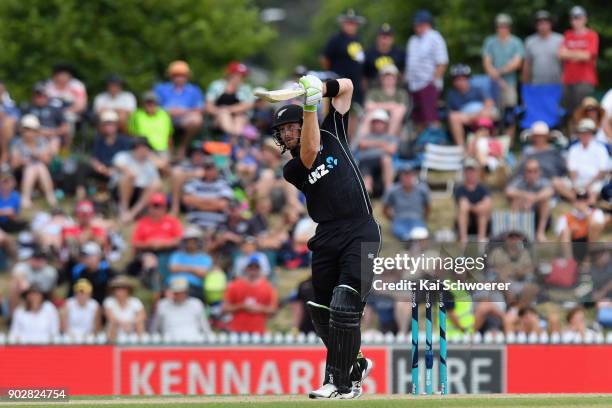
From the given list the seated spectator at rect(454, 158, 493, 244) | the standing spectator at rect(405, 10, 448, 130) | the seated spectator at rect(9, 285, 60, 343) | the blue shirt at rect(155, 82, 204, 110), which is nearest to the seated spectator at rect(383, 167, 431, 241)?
the seated spectator at rect(454, 158, 493, 244)

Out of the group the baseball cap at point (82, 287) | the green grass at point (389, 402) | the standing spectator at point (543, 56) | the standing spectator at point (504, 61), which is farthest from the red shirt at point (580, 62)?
the green grass at point (389, 402)

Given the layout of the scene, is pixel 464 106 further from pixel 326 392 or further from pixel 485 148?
pixel 326 392

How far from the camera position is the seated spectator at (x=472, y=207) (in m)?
21.5

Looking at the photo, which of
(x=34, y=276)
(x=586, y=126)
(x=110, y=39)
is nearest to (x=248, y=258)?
(x=34, y=276)

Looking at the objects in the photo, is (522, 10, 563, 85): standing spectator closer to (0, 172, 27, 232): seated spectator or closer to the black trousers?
(0, 172, 27, 232): seated spectator

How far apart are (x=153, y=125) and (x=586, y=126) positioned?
6.41 metres

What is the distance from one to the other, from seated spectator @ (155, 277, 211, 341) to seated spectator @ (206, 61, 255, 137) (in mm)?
4387

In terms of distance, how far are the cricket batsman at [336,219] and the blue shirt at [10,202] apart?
412 inches

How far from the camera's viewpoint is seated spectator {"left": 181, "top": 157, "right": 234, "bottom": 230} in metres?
21.8

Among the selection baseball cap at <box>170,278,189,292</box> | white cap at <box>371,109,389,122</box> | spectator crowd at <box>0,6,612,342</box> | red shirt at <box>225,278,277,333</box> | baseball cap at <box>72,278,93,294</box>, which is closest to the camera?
baseball cap at <box>170,278,189,292</box>

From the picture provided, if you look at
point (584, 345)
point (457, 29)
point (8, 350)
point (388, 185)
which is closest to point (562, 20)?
point (457, 29)

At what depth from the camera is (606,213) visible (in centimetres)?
2145

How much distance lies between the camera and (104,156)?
75.2 ft

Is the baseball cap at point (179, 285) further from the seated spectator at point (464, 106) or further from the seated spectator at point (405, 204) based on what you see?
the seated spectator at point (464, 106)
